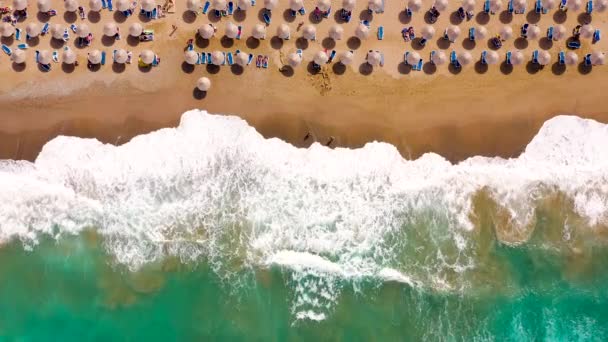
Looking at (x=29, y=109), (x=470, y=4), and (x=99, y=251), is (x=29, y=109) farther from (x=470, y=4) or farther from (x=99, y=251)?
(x=470, y=4)

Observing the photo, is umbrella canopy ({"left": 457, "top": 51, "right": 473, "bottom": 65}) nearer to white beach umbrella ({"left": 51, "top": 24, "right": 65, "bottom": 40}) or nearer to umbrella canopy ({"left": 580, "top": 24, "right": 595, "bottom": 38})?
umbrella canopy ({"left": 580, "top": 24, "right": 595, "bottom": 38})

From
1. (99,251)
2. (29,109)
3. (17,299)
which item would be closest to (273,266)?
(99,251)

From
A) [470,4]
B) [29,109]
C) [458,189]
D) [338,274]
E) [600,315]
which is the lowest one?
[600,315]

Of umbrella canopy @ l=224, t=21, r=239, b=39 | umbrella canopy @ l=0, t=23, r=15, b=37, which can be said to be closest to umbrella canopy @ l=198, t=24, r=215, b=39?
umbrella canopy @ l=224, t=21, r=239, b=39

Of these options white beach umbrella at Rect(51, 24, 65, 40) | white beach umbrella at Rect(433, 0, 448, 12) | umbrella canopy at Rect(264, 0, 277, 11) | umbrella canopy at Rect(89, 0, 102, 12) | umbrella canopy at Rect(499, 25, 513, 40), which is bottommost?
white beach umbrella at Rect(51, 24, 65, 40)

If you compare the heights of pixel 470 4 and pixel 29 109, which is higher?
pixel 470 4

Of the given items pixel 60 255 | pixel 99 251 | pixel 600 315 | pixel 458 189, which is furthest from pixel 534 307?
pixel 60 255

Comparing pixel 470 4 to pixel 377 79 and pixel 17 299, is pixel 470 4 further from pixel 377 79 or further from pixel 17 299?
pixel 17 299

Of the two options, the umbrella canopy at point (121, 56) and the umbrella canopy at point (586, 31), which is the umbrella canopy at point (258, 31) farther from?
the umbrella canopy at point (586, 31)
